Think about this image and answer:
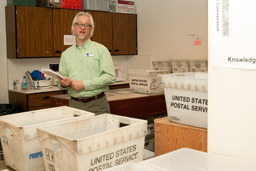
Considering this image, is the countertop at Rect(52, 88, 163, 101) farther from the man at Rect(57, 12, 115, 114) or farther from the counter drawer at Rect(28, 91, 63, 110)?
the counter drawer at Rect(28, 91, 63, 110)

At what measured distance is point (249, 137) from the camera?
0.82 metres

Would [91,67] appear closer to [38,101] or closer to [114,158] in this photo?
[114,158]

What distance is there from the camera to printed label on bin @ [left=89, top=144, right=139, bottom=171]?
45.7 inches

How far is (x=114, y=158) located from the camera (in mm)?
1229

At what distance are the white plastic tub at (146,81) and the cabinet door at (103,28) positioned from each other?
5.79 feet

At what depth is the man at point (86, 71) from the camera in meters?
2.55

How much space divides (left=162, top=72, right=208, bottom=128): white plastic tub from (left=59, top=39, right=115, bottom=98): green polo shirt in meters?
1.10

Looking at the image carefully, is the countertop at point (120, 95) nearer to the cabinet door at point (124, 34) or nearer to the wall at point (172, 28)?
the wall at point (172, 28)

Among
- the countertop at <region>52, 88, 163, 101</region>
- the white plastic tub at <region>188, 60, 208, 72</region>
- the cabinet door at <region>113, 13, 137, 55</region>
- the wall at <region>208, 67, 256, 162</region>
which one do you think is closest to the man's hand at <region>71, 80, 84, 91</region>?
the countertop at <region>52, 88, 163, 101</region>

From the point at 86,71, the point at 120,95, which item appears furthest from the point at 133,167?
the point at 120,95

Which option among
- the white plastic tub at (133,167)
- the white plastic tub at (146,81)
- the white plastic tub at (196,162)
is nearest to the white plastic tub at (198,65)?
the white plastic tub at (146,81)

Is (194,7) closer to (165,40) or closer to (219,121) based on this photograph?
(165,40)

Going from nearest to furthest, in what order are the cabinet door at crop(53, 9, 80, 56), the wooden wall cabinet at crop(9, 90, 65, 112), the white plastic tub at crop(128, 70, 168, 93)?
the white plastic tub at crop(128, 70, 168, 93) < the wooden wall cabinet at crop(9, 90, 65, 112) < the cabinet door at crop(53, 9, 80, 56)

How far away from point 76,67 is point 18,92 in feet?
7.06
